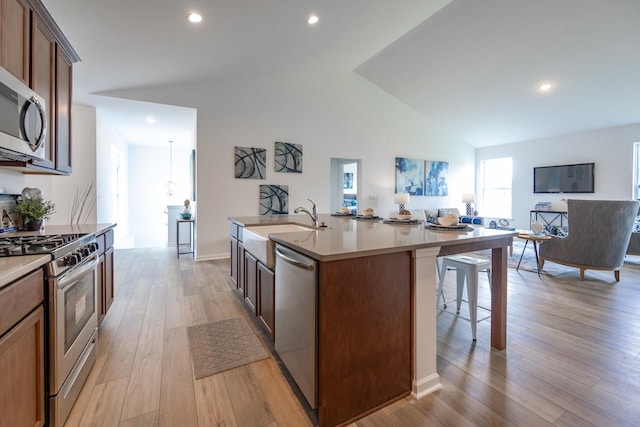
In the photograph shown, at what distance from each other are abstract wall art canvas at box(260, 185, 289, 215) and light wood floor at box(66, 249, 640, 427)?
8.70 ft

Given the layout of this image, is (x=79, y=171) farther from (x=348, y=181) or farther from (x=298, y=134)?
(x=348, y=181)

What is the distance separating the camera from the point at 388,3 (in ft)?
11.9

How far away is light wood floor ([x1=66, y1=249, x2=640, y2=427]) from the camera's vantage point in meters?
1.48

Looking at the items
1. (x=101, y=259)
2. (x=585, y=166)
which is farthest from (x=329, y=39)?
(x=585, y=166)

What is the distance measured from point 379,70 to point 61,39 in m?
5.31

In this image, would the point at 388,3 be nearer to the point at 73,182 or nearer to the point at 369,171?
the point at 369,171

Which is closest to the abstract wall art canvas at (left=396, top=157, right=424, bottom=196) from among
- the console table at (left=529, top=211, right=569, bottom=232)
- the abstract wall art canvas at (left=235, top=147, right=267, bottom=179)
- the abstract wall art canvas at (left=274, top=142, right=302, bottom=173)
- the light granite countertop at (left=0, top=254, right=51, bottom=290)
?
the console table at (left=529, top=211, right=569, bottom=232)

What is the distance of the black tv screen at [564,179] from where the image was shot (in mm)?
6230

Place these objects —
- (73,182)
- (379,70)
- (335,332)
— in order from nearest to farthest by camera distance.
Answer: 1. (335,332)
2. (73,182)
3. (379,70)

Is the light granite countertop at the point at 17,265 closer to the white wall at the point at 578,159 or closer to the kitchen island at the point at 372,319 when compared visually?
the kitchen island at the point at 372,319

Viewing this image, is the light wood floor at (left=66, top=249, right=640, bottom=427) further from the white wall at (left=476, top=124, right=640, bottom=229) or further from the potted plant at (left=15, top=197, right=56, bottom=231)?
the white wall at (left=476, top=124, right=640, bottom=229)

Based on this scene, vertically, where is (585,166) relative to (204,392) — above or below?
above

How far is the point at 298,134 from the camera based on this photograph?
5.86 m

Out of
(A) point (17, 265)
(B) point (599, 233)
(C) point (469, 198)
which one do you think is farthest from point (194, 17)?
(C) point (469, 198)
